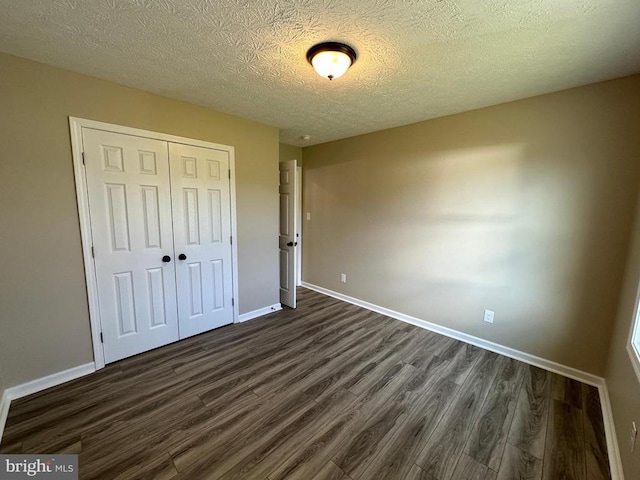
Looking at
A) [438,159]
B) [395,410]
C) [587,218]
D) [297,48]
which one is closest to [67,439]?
[395,410]

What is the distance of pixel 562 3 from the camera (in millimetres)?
1275

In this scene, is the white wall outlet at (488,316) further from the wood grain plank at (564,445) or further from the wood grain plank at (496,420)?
the wood grain plank at (564,445)

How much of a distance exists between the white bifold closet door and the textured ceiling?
2.06 feet

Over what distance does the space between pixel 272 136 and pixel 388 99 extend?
1.53m

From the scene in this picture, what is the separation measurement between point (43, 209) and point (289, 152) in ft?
10.3

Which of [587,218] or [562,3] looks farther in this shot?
[587,218]

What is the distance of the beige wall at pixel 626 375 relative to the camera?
1.36m

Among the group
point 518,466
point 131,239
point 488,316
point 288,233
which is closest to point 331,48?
point 131,239

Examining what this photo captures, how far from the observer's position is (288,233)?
374cm

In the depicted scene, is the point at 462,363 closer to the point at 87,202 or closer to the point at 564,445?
the point at 564,445

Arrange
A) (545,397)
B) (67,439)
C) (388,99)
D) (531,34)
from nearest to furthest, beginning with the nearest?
(531,34) → (67,439) → (545,397) → (388,99)

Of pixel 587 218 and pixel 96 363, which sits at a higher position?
pixel 587 218

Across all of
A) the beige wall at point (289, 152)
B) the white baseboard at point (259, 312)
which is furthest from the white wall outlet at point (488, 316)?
the beige wall at point (289, 152)

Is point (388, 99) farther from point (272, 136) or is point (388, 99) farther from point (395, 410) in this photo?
point (395, 410)
